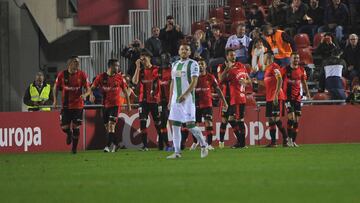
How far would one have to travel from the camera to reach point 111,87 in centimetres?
2427

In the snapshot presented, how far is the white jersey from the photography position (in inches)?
732

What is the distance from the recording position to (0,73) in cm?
3469

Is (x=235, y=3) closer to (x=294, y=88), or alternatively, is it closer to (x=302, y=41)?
(x=302, y=41)

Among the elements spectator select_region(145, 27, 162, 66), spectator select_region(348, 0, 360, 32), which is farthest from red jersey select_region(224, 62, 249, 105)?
spectator select_region(348, 0, 360, 32)

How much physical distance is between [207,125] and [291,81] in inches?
93.9

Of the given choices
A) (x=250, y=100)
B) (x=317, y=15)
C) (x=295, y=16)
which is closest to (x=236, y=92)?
(x=250, y=100)

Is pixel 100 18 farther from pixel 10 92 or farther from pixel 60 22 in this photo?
pixel 10 92

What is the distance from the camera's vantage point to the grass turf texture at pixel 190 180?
419 inches

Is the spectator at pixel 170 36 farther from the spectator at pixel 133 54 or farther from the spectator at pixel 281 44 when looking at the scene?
the spectator at pixel 281 44

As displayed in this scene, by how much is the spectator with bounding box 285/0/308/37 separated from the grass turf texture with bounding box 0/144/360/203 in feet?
33.5

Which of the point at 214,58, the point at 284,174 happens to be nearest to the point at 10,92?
the point at 214,58

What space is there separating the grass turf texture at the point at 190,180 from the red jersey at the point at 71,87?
4662 mm

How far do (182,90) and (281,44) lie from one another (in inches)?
342

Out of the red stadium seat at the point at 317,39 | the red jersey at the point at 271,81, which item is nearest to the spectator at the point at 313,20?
the red stadium seat at the point at 317,39
